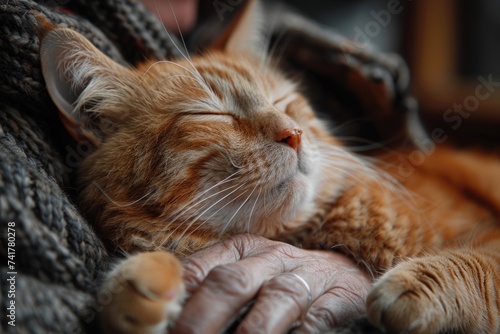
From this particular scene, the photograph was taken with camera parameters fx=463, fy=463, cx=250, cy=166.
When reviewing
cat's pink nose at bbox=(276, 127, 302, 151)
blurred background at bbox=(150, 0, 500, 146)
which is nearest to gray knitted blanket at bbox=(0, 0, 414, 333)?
cat's pink nose at bbox=(276, 127, 302, 151)

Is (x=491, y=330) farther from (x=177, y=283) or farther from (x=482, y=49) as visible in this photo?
(x=482, y=49)

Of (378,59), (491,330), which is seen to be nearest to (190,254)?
(491,330)

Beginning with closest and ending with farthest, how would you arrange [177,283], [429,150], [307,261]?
[177,283] → [307,261] → [429,150]

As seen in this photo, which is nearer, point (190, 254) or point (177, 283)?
point (177, 283)

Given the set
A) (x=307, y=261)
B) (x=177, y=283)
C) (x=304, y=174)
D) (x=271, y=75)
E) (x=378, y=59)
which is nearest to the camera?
(x=177, y=283)

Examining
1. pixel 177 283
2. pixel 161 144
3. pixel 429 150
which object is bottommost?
pixel 429 150

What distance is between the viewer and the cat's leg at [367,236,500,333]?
84 centimetres

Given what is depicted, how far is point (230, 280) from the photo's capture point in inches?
33.0

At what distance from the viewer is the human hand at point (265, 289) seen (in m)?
0.80

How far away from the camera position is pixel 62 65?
1075 millimetres

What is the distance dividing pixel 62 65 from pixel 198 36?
0.85m

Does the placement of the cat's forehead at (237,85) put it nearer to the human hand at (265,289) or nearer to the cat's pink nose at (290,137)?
the cat's pink nose at (290,137)

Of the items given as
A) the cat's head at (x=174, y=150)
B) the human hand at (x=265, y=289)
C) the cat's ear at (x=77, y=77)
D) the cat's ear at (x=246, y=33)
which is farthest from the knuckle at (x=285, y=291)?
the cat's ear at (x=246, y=33)

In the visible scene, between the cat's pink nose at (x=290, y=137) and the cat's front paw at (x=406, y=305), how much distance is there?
37 centimetres
